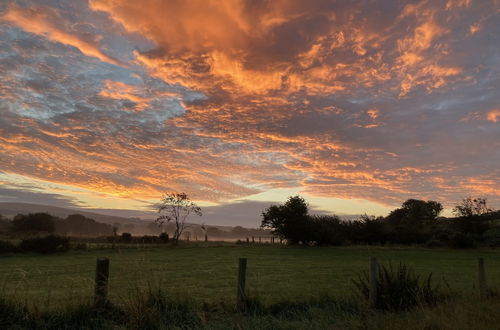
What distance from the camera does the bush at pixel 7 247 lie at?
37.2m

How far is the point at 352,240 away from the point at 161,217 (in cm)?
3274

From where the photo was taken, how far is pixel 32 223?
251ft

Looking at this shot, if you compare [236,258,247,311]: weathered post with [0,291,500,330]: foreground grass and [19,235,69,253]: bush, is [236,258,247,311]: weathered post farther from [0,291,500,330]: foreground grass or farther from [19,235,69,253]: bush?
[19,235,69,253]: bush

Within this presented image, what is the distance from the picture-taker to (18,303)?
287 inches

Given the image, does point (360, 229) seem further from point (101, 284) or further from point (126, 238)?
point (101, 284)

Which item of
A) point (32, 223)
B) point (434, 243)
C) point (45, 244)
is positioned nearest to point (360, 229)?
point (434, 243)

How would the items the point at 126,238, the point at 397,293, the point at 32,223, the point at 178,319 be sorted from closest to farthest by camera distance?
the point at 178,319
the point at 397,293
the point at 126,238
the point at 32,223

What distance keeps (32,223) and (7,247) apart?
44334 mm

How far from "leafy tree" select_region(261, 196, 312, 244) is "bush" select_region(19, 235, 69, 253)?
31.8 m

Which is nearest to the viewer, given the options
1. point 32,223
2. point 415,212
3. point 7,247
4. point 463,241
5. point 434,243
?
point 7,247

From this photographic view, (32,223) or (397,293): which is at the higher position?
(32,223)

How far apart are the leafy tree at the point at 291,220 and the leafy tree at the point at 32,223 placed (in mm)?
48442

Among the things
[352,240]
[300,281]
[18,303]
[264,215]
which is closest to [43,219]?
[264,215]

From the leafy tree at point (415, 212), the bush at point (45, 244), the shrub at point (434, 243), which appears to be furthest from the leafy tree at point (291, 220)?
the leafy tree at point (415, 212)
